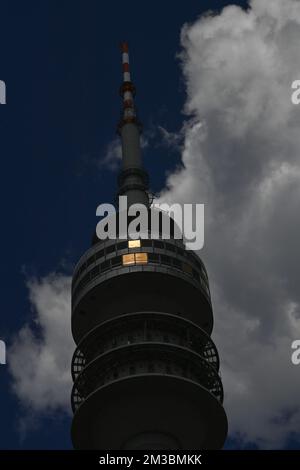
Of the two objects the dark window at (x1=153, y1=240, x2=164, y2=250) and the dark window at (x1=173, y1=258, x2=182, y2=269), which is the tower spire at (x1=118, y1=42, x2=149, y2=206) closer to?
the dark window at (x1=153, y1=240, x2=164, y2=250)

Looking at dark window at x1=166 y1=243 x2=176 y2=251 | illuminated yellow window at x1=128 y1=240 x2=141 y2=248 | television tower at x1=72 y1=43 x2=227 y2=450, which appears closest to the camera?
television tower at x1=72 y1=43 x2=227 y2=450

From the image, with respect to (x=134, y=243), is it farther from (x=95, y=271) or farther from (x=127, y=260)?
(x=95, y=271)

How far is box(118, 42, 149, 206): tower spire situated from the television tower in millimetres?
12610

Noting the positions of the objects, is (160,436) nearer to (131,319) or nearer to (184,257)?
(131,319)

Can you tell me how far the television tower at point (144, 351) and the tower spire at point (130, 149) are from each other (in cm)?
1261

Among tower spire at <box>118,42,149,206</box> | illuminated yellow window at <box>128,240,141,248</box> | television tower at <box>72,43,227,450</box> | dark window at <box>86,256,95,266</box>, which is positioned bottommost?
television tower at <box>72,43,227,450</box>

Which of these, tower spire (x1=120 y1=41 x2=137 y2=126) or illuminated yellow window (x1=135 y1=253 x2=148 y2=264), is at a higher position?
tower spire (x1=120 y1=41 x2=137 y2=126)

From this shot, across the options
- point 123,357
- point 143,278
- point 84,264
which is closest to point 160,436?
point 123,357

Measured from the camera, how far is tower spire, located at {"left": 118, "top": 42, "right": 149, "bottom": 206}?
312ft

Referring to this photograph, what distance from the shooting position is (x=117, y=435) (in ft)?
225

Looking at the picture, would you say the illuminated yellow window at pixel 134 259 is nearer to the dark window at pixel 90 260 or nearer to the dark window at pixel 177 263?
the dark window at pixel 177 263

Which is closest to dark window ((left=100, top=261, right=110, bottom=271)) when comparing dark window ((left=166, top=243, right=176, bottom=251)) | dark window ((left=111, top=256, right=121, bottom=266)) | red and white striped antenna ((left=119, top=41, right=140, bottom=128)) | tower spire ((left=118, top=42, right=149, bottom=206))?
dark window ((left=111, top=256, right=121, bottom=266))

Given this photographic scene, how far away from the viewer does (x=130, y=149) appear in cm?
10150

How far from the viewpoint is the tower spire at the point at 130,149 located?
95.0 metres
